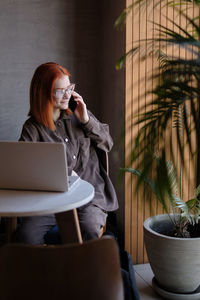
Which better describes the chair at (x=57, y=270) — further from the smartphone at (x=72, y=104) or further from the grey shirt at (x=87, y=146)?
the smartphone at (x=72, y=104)

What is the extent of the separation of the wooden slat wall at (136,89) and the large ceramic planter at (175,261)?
1.03ft

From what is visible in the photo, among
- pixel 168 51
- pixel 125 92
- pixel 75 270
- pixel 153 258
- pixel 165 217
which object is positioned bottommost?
pixel 153 258

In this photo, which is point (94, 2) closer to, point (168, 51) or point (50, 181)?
point (168, 51)

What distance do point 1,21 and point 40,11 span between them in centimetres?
31

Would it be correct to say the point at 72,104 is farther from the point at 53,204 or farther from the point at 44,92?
the point at 53,204

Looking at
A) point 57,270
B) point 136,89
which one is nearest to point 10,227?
point 136,89

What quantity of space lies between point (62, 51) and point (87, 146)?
986 millimetres

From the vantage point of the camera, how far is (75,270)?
1.11 m

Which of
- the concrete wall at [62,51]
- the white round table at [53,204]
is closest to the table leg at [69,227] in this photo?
the white round table at [53,204]

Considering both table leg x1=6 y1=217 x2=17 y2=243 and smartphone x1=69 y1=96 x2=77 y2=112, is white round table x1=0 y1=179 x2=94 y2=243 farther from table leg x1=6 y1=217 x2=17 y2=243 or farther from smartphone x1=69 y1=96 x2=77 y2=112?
smartphone x1=69 y1=96 x2=77 y2=112

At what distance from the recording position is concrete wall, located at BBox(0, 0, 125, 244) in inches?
117

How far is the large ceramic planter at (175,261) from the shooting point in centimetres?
230

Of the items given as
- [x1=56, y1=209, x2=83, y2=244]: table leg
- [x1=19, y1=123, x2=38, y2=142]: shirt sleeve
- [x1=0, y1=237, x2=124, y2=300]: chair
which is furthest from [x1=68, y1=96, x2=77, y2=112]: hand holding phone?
[x1=0, y1=237, x2=124, y2=300]: chair

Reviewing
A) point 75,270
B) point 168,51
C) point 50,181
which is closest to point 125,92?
point 168,51
